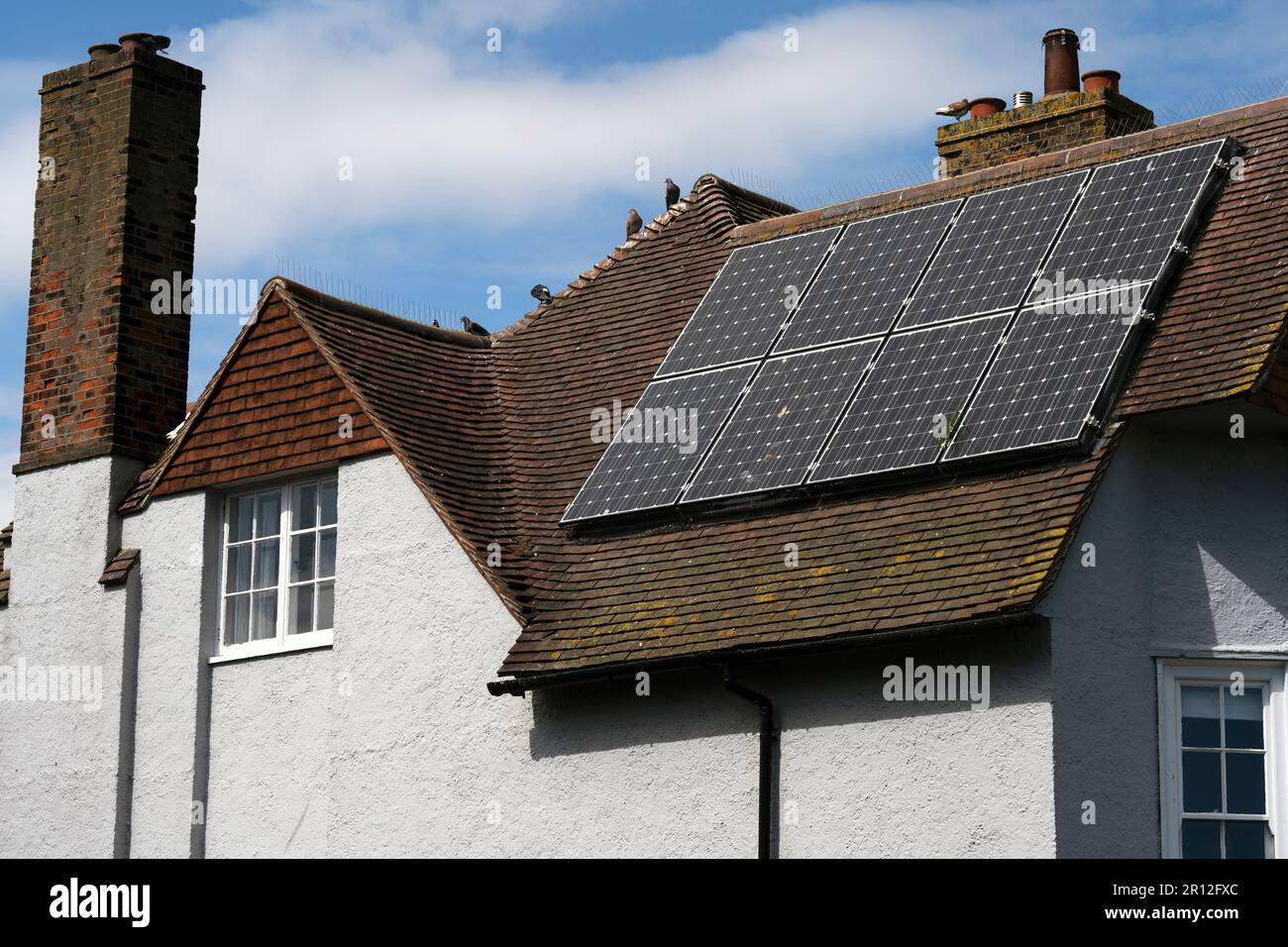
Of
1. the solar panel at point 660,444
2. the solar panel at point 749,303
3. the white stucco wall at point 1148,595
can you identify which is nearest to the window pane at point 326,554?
the solar panel at point 660,444

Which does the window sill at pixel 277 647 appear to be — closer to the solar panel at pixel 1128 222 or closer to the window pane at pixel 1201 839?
the solar panel at pixel 1128 222

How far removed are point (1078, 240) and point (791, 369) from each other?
2584mm

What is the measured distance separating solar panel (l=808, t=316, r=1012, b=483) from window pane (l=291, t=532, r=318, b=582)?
5.10 m

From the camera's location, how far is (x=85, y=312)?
20.8m

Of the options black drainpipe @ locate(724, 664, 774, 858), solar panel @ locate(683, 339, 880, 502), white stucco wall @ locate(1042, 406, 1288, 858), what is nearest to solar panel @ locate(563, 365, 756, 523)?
solar panel @ locate(683, 339, 880, 502)

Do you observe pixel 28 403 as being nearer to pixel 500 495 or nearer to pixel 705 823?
pixel 500 495

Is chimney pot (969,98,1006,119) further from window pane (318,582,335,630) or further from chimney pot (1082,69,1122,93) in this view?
window pane (318,582,335,630)

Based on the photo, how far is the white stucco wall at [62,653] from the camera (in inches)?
768

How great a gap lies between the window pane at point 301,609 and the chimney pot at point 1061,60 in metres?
8.98

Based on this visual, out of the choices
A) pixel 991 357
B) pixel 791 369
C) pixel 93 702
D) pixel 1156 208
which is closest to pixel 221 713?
pixel 93 702

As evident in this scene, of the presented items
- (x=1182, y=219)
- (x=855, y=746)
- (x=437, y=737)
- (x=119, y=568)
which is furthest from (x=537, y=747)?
(x=1182, y=219)

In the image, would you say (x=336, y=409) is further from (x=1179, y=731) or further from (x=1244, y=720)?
(x=1244, y=720)

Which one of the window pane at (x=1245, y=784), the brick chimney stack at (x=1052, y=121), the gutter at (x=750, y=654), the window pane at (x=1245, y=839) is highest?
the brick chimney stack at (x=1052, y=121)

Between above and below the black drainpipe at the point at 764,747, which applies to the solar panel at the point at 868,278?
above
